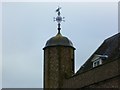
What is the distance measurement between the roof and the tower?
165cm

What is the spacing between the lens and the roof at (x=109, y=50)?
1529 inches

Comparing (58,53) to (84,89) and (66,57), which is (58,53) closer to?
(66,57)

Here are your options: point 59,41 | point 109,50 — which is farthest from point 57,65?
point 109,50

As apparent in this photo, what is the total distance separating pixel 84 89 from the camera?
39406 mm

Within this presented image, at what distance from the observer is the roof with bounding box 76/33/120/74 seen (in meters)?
38.8

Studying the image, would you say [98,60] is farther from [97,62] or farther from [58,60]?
[58,60]

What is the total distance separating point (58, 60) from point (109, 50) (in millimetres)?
6373

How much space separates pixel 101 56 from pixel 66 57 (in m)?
6.85

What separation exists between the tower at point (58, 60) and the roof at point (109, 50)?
1652mm

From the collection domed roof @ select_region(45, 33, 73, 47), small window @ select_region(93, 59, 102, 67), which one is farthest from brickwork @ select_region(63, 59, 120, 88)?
domed roof @ select_region(45, 33, 73, 47)

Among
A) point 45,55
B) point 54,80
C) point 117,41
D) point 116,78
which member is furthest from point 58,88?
point 116,78

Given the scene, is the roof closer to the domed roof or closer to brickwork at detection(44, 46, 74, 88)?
brickwork at detection(44, 46, 74, 88)

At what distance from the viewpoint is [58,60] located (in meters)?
45.7

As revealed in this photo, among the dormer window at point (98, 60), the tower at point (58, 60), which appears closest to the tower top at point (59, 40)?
the tower at point (58, 60)
